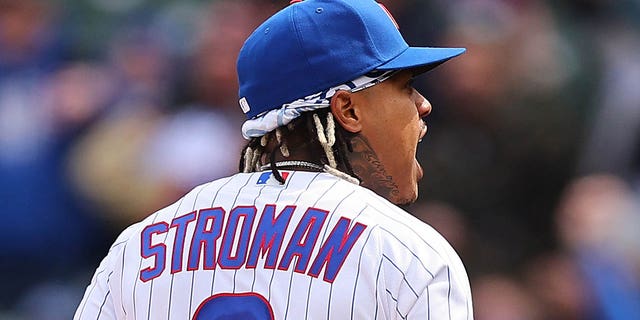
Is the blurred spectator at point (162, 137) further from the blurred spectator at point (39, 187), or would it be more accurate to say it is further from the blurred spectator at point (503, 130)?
the blurred spectator at point (503, 130)

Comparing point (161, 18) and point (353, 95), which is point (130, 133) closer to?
point (161, 18)

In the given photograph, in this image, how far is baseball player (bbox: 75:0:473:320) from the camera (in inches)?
72.8


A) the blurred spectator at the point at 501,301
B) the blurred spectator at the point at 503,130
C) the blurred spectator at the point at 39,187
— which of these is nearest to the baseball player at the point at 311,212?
the blurred spectator at the point at 501,301

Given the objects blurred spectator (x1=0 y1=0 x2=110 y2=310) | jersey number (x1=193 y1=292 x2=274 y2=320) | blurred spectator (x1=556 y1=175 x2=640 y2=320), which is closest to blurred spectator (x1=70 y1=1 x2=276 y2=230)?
blurred spectator (x1=0 y1=0 x2=110 y2=310)

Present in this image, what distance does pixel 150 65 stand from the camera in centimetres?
575

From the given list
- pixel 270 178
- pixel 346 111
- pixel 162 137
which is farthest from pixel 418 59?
pixel 162 137

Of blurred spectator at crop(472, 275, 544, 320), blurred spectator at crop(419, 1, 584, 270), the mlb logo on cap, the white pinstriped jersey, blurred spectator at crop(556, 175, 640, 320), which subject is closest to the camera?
the white pinstriped jersey

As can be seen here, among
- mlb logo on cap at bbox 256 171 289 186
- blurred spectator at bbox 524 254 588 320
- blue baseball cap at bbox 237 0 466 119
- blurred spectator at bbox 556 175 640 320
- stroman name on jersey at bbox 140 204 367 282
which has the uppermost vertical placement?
blue baseball cap at bbox 237 0 466 119

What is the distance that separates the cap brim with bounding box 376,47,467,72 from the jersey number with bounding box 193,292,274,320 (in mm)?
496

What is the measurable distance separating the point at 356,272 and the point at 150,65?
4.08 meters

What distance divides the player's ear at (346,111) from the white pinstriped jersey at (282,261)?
113 mm

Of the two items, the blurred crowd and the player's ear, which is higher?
the player's ear

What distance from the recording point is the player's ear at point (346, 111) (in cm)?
203

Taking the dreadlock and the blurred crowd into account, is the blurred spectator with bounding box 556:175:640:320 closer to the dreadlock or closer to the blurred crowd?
the blurred crowd
